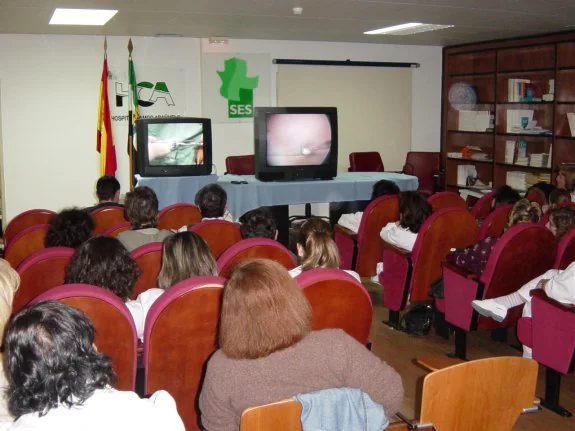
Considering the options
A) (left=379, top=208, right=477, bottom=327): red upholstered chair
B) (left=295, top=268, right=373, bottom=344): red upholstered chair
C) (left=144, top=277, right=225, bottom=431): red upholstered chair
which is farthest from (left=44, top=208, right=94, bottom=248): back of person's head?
(left=379, top=208, right=477, bottom=327): red upholstered chair

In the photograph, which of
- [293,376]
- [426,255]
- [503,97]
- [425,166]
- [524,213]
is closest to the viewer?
[293,376]

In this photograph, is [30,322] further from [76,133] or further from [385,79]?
[385,79]

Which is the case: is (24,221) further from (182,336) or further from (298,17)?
(298,17)

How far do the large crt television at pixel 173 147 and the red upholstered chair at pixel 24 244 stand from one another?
96.7 inches

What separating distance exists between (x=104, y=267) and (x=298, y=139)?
4.28 m

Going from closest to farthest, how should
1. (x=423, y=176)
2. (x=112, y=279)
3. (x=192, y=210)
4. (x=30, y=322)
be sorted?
1. (x=30, y=322)
2. (x=112, y=279)
3. (x=192, y=210)
4. (x=423, y=176)

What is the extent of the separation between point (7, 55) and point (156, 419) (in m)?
7.17

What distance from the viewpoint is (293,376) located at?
1.83 metres

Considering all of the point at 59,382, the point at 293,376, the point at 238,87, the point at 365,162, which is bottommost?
the point at 293,376

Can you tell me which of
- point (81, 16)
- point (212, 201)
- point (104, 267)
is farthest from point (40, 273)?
point (81, 16)

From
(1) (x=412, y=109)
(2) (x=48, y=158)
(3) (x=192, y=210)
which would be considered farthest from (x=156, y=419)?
(1) (x=412, y=109)

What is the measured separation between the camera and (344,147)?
9.52 meters

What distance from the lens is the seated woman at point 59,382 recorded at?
58.9 inches

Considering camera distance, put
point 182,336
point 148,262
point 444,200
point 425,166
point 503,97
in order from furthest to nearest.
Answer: point 425,166, point 503,97, point 444,200, point 148,262, point 182,336
